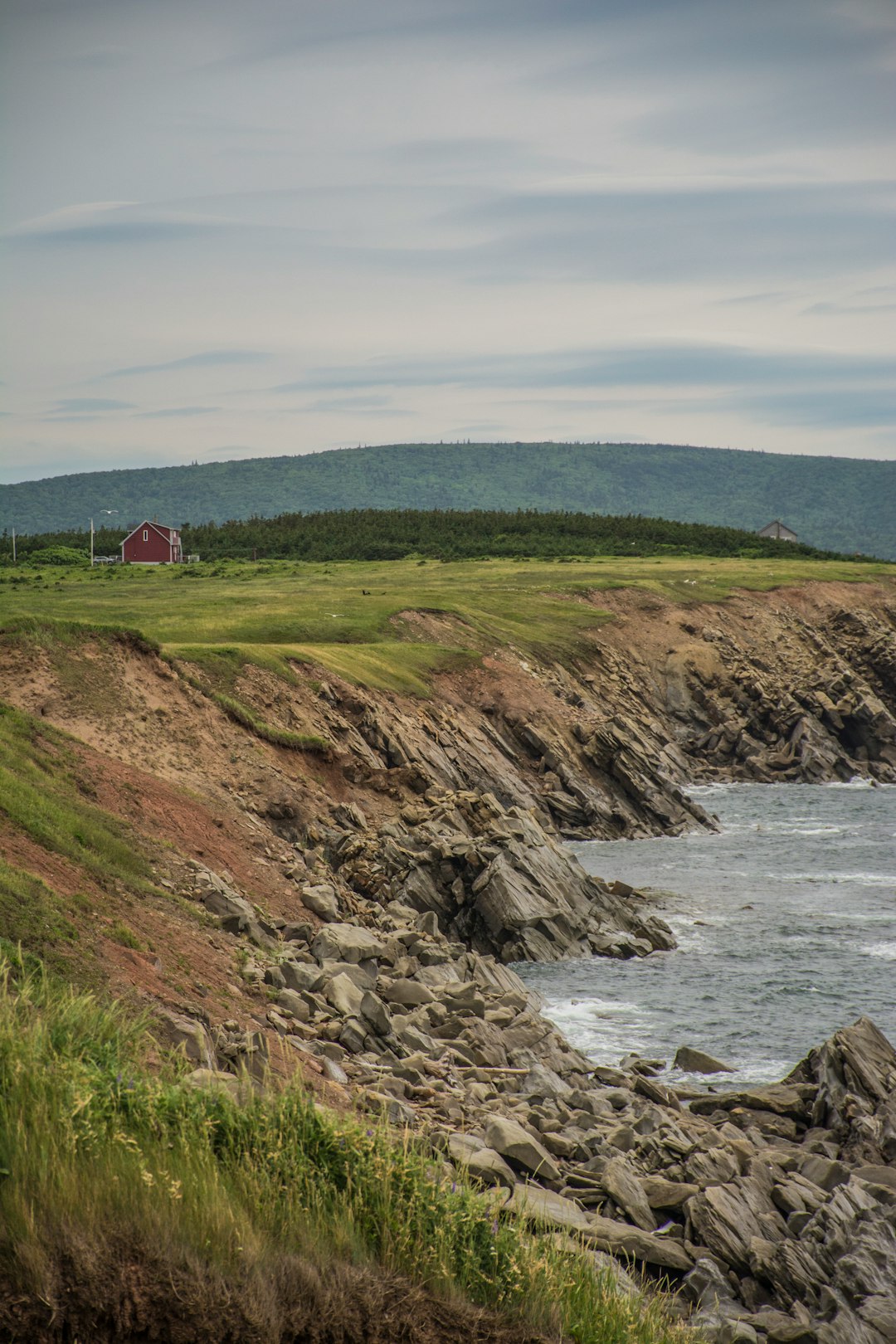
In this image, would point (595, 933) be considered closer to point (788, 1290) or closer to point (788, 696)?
point (788, 1290)

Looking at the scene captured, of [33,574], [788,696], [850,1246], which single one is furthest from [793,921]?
[33,574]

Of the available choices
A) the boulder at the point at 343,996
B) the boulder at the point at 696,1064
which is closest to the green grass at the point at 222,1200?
the boulder at the point at 343,996

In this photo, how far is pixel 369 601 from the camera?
212ft

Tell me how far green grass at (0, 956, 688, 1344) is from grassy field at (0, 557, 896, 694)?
2858 centimetres

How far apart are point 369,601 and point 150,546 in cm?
4662

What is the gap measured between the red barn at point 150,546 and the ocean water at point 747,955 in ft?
216

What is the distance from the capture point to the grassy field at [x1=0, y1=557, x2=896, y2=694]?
49.5m

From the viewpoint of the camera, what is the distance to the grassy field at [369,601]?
49.5m

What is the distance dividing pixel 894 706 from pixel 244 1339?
7853 cm

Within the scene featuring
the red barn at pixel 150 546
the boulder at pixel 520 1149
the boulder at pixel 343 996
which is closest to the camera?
the boulder at pixel 520 1149

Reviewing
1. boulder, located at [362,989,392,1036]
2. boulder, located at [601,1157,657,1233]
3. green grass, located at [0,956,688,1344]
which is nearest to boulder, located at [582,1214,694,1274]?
boulder, located at [601,1157,657,1233]

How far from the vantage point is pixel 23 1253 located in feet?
22.9

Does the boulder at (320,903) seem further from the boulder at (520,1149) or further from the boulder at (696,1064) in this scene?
the boulder at (520,1149)

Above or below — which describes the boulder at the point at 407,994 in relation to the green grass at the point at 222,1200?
below
